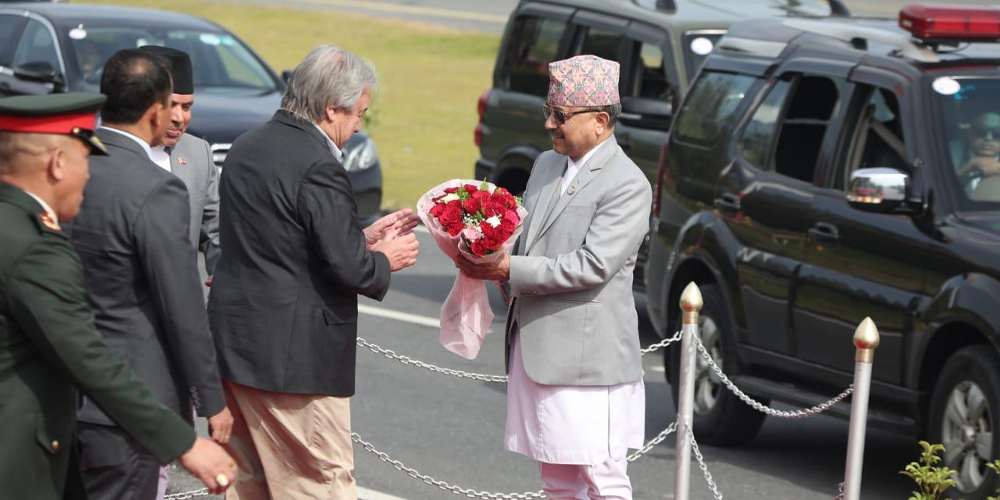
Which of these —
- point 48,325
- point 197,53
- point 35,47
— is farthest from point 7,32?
point 48,325

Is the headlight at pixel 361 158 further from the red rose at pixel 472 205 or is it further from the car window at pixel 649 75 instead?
the red rose at pixel 472 205

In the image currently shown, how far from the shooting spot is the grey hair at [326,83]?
16.3 feet

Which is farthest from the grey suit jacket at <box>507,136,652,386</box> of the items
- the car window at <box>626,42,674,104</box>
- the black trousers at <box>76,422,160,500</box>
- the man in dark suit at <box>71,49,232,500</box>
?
the car window at <box>626,42,674,104</box>

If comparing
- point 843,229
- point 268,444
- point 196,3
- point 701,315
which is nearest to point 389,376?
point 701,315

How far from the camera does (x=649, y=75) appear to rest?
38.8 feet

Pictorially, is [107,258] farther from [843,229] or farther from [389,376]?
[389,376]

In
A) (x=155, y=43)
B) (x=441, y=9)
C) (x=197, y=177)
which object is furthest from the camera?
(x=441, y=9)

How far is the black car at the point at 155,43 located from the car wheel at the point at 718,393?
5345mm

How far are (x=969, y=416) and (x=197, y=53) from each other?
9095 millimetres

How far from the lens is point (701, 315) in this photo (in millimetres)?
8492

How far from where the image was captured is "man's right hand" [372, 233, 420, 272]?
17.3 feet

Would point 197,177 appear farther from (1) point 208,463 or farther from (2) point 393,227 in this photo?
(1) point 208,463

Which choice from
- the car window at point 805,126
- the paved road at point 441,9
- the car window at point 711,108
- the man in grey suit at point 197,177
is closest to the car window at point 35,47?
the car window at point 711,108

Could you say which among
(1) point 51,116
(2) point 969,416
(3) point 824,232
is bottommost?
(2) point 969,416
